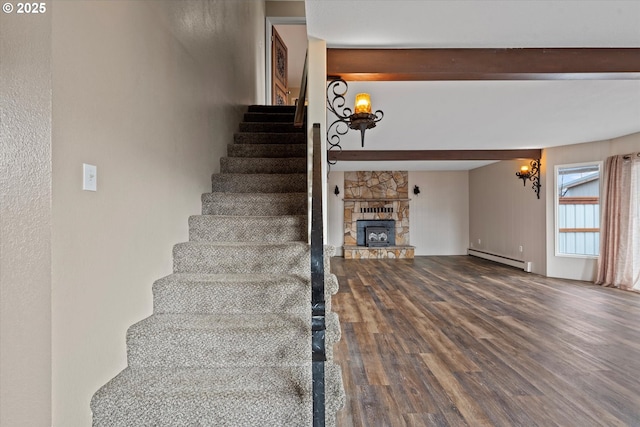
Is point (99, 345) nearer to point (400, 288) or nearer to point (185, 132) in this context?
point (185, 132)

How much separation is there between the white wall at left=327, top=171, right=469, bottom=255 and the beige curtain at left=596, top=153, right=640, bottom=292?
4248mm

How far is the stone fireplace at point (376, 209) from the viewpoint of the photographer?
9.76 meters

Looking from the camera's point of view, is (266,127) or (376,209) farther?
(376,209)

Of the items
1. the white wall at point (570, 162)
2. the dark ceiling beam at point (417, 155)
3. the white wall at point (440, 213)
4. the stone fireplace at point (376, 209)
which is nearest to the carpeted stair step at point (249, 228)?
the dark ceiling beam at point (417, 155)

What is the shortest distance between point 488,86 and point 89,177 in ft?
11.1

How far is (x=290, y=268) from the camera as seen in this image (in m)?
2.28

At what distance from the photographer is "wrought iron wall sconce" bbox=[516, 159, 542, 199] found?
22.5 feet

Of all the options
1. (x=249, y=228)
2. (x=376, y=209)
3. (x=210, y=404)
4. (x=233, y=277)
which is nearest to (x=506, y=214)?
(x=376, y=209)

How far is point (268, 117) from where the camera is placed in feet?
14.6

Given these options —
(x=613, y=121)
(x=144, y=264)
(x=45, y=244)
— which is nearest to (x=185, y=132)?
(x=144, y=264)

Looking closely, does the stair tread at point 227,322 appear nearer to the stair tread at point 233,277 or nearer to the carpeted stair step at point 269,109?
the stair tread at point 233,277

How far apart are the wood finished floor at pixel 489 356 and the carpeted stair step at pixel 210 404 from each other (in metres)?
0.76

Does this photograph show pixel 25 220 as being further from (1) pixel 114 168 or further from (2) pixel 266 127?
(2) pixel 266 127

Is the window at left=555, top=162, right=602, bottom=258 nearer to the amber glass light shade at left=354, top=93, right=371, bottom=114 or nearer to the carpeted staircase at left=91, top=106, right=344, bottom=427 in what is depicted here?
the amber glass light shade at left=354, top=93, right=371, bottom=114
